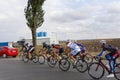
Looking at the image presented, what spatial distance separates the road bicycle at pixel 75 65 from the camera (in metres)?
17.9

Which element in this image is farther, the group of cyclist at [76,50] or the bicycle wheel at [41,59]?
the bicycle wheel at [41,59]

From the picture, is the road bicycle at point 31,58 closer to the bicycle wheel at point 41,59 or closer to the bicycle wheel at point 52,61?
the bicycle wheel at point 41,59

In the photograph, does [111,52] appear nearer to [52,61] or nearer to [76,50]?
[76,50]

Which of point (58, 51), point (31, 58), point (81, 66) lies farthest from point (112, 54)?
point (31, 58)

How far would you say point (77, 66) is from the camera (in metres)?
18.4

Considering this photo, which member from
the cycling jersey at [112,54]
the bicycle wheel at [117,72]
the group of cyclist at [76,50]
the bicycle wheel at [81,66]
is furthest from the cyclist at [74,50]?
the bicycle wheel at [117,72]

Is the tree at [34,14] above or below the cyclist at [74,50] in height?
above

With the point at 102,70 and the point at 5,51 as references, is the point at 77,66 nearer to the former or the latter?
the point at 102,70

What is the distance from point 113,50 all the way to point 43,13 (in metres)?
25.3

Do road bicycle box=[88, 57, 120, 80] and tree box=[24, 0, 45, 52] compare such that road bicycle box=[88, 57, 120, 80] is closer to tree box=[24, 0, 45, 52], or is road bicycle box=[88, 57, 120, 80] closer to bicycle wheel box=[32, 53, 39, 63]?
bicycle wheel box=[32, 53, 39, 63]

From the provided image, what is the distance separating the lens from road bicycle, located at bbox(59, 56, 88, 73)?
58.7 feet

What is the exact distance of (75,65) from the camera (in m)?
18.4

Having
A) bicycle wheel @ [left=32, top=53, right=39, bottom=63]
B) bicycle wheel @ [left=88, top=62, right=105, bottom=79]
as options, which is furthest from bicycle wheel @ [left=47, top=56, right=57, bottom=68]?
bicycle wheel @ [left=88, top=62, right=105, bottom=79]

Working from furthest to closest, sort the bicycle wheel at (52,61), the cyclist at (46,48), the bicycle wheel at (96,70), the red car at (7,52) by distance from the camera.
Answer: the red car at (7,52) < the cyclist at (46,48) < the bicycle wheel at (52,61) < the bicycle wheel at (96,70)
